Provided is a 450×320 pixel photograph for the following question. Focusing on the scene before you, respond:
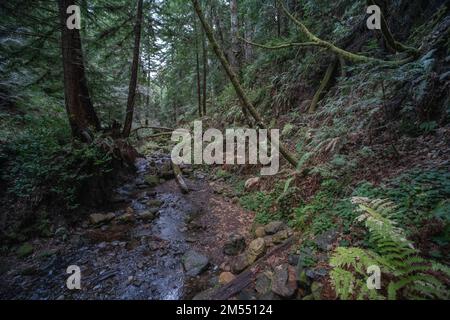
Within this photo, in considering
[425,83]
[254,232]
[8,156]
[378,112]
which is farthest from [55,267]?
[425,83]

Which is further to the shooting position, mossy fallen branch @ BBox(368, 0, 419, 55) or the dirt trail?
mossy fallen branch @ BBox(368, 0, 419, 55)

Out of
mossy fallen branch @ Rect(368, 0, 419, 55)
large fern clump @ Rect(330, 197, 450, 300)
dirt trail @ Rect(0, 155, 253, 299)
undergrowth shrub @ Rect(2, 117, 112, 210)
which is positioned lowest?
dirt trail @ Rect(0, 155, 253, 299)

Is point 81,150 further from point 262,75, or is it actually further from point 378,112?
point 262,75

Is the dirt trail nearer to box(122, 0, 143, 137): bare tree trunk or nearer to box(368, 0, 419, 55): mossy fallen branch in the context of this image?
box(122, 0, 143, 137): bare tree trunk

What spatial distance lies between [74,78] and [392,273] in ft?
29.0

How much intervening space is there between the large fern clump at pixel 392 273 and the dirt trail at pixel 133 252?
227cm

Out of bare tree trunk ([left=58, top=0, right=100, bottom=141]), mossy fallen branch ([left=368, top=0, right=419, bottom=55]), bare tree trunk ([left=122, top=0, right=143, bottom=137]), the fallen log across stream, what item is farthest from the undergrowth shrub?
mossy fallen branch ([left=368, top=0, right=419, bottom=55])

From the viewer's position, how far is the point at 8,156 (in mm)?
5801

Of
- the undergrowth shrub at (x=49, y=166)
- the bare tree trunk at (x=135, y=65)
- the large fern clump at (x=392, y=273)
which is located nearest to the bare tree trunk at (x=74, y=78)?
the undergrowth shrub at (x=49, y=166)

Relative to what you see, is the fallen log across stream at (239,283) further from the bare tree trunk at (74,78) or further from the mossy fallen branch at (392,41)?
the bare tree trunk at (74,78)

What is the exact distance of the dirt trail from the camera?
3865mm

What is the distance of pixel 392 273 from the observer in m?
2.42

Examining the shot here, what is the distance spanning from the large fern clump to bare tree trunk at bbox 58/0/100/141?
24.2 ft
